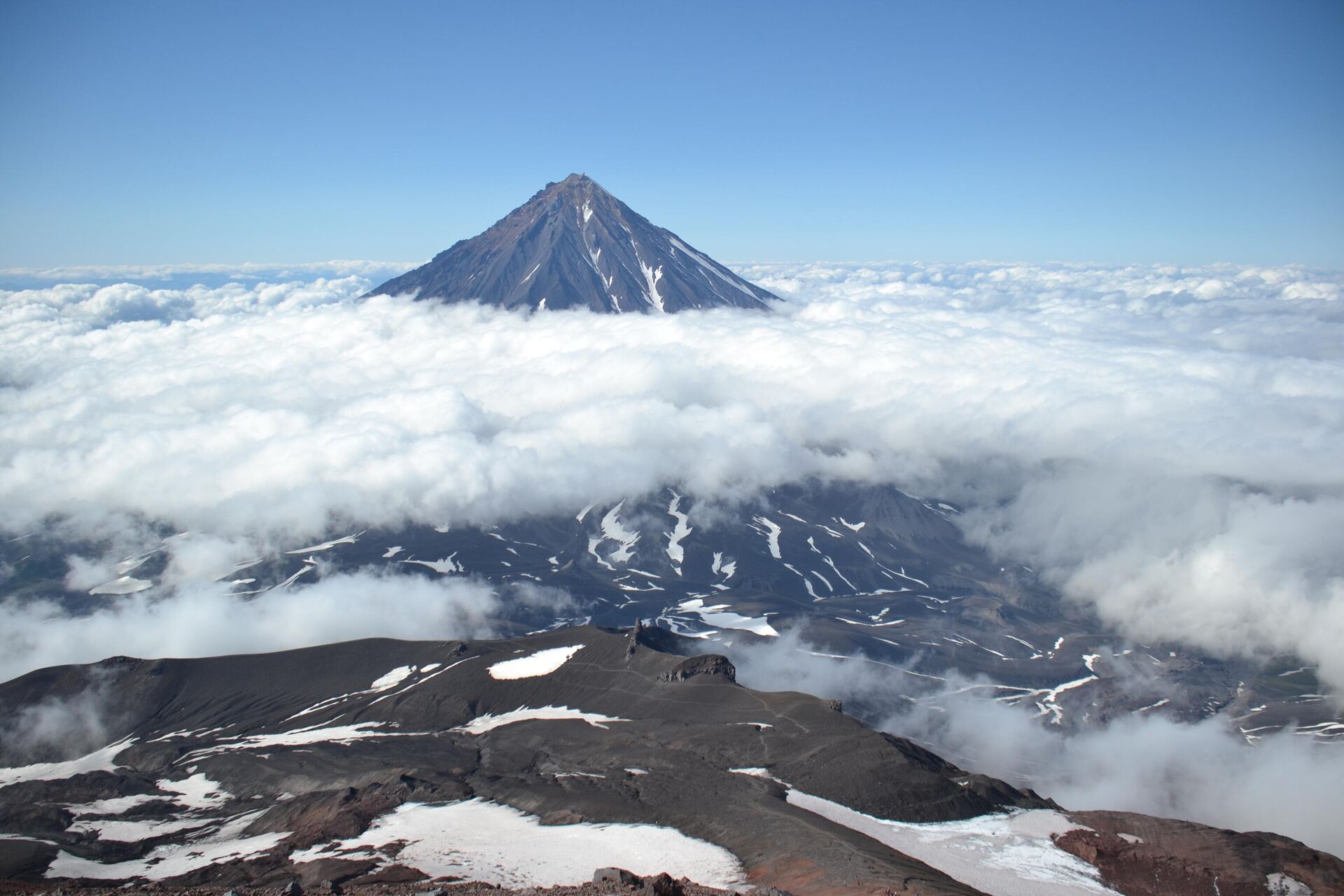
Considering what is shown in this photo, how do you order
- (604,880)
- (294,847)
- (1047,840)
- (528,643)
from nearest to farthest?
(604,880)
(1047,840)
(294,847)
(528,643)

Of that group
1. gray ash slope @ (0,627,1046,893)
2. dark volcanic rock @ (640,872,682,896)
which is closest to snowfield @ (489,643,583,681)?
gray ash slope @ (0,627,1046,893)

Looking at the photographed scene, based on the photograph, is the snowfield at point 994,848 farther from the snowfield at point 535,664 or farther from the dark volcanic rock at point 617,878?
the snowfield at point 535,664

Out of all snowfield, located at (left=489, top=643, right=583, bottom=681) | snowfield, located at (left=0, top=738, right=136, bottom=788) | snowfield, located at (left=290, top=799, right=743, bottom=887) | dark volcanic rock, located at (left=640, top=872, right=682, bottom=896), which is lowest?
snowfield, located at (left=0, top=738, right=136, bottom=788)

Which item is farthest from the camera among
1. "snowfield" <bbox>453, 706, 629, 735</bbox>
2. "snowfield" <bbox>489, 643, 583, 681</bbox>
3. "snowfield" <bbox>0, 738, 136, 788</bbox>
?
"snowfield" <bbox>489, 643, 583, 681</bbox>

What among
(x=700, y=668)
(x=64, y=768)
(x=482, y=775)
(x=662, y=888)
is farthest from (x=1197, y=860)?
(x=64, y=768)

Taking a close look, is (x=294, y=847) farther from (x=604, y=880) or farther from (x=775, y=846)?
(x=775, y=846)

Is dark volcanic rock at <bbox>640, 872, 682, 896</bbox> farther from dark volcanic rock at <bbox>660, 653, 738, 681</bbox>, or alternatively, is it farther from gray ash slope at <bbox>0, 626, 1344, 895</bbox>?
dark volcanic rock at <bbox>660, 653, 738, 681</bbox>

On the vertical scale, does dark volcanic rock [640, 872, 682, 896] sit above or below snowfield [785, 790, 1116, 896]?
above

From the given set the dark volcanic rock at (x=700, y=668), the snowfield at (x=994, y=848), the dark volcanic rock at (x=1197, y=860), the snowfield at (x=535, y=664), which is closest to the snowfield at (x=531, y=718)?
the snowfield at (x=535, y=664)

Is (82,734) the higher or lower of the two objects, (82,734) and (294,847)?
the lower

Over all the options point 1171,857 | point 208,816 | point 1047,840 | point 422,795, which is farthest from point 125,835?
point 1171,857
